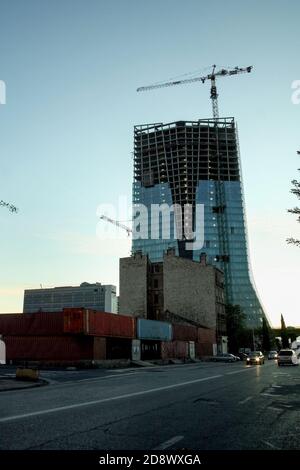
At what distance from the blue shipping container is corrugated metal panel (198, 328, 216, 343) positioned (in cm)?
1449

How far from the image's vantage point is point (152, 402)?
1340cm

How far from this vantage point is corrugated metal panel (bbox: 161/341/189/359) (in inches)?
2628

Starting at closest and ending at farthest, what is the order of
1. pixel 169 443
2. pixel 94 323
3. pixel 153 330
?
pixel 169 443 → pixel 94 323 → pixel 153 330

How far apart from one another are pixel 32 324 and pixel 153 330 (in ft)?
59.3

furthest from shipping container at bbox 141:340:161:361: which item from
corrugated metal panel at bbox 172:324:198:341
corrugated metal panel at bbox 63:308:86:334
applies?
corrugated metal panel at bbox 63:308:86:334

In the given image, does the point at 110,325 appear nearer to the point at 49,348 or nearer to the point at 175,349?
the point at 49,348

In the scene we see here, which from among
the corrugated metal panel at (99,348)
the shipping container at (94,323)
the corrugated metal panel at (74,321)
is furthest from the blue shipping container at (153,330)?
the corrugated metal panel at (74,321)

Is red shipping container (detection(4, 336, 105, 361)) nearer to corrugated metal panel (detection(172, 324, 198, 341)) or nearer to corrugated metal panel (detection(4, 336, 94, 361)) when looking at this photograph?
corrugated metal panel (detection(4, 336, 94, 361))

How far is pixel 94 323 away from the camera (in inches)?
1943

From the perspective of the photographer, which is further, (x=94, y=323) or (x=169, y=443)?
(x=94, y=323)

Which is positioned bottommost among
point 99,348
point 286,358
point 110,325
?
point 286,358

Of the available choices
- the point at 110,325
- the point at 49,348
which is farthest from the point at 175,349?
the point at 49,348

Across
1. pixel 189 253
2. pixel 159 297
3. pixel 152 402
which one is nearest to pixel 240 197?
pixel 189 253
